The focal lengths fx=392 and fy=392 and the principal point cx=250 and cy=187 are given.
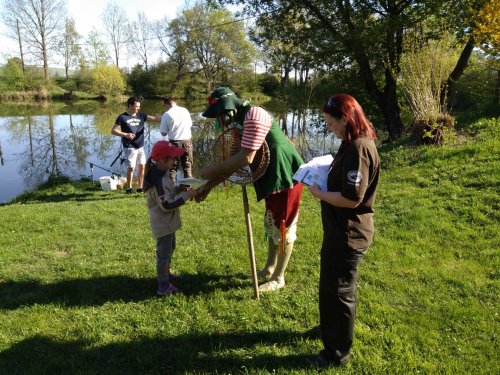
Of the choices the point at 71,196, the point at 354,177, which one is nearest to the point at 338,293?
the point at 354,177

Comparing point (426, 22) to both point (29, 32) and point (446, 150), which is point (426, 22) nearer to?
point (446, 150)

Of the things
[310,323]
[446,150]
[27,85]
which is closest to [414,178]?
[446,150]

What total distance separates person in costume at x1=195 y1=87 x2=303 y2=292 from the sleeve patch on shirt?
1.04 m

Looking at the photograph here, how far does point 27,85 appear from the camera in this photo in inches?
1768

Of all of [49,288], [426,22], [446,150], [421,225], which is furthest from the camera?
[426,22]

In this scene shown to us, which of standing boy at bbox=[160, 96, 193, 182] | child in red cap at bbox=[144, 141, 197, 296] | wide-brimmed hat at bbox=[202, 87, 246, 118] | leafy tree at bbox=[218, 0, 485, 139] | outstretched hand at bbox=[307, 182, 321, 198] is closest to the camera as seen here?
outstretched hand at bbox=[307, 182, 321, 198]

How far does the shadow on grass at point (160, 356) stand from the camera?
305 cm

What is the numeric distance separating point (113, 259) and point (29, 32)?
54664 mm

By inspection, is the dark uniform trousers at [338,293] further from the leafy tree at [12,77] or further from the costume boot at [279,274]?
the leafy tree at [12,77]

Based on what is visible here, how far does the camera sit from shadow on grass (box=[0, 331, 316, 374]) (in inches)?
120

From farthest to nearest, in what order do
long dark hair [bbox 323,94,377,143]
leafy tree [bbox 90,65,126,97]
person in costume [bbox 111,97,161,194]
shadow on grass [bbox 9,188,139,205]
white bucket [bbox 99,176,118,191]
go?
leafy tree [bbox 90,65,126,97], white bucket [bbox 99,176,118,191], shadow on grass [bbox 9,188,139,205], person in costume [bbox 111,97,161,194], long dark hair [bbox 323,94,377,143]

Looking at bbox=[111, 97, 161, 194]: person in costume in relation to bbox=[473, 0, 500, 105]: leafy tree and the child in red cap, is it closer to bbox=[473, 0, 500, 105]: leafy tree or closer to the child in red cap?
the child in red cap

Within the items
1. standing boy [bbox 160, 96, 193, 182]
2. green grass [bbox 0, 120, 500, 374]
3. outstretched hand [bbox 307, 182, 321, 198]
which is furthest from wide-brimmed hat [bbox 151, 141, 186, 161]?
standing boy [bbox 160, 96, 193, 182]

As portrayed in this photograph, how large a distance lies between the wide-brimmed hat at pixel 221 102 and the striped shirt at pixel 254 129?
226 millimetres
